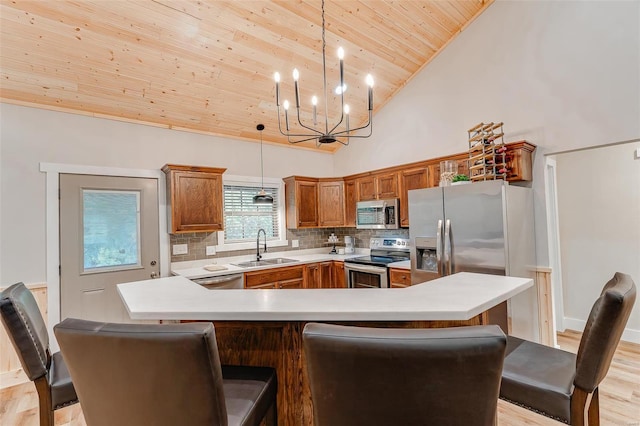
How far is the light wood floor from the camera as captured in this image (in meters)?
2.22

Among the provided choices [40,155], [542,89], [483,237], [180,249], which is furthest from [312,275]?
[542,89]

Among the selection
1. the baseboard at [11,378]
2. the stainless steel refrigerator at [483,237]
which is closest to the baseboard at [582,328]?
the stainless steel refrigerator at [483,237]

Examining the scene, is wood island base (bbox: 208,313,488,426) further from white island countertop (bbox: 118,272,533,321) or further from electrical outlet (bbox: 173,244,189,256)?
electrical outlet (bbox: 173,244,189,256)

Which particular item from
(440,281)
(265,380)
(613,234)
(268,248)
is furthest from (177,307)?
(613,234)

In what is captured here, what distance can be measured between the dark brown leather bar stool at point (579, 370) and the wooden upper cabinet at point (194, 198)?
335cm

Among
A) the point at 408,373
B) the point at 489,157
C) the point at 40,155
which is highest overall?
the point at 40,155

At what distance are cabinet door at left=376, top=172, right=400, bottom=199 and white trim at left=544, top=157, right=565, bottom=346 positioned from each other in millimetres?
1666

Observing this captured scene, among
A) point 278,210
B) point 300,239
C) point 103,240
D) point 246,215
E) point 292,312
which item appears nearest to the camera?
point 292,312

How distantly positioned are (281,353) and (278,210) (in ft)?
11.7

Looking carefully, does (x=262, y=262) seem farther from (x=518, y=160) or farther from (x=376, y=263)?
(x=518, y=160)

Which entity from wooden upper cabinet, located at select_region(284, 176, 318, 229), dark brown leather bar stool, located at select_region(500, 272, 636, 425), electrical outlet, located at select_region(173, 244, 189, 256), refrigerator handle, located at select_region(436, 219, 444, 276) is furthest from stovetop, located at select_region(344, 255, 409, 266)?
dark brown leather bar stool, located at select_region(500, 272, 636, 425)

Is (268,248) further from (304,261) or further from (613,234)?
(613,234)

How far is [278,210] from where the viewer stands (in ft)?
16.0

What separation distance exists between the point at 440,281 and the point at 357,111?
11.7ft
